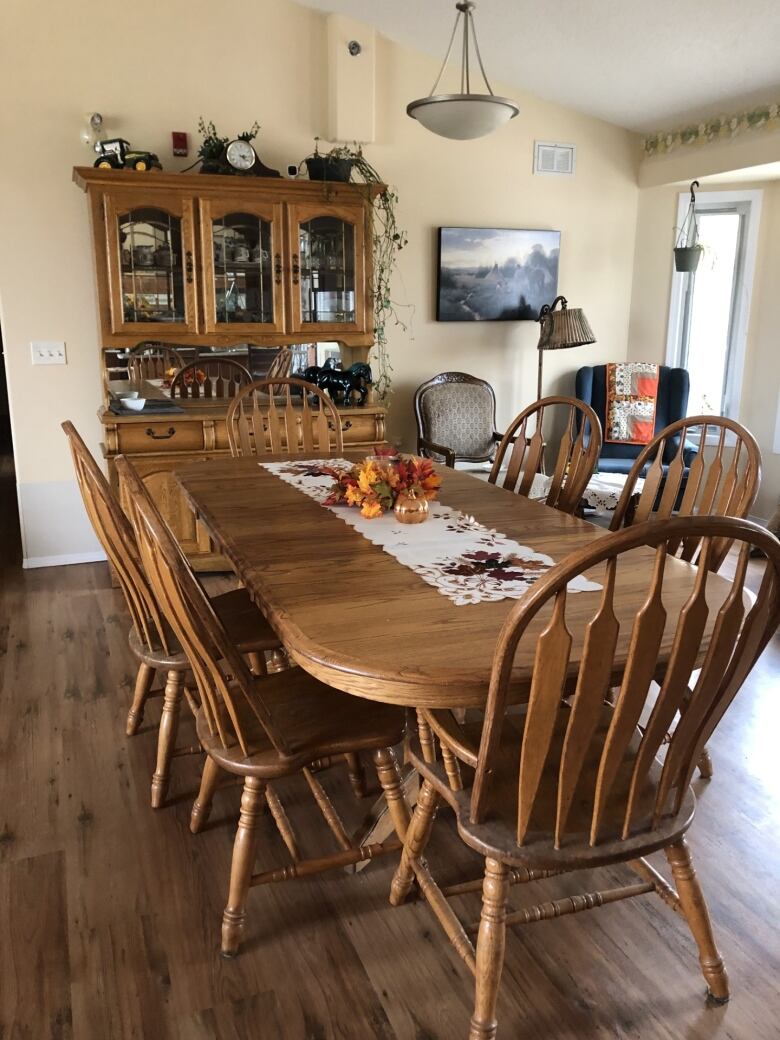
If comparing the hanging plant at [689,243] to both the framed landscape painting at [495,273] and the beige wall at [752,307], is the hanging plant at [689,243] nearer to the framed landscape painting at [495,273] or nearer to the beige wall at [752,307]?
the beige wall at [752,307]

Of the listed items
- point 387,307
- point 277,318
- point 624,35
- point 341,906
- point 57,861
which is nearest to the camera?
point 341,906

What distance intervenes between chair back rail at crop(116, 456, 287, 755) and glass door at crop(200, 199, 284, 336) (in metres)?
2.54

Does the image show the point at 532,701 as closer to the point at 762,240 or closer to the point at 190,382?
the point at 190,382

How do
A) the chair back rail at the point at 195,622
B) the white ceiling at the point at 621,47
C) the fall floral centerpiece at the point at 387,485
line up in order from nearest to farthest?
the chair back rail at the point at 195,622 < the fall floral centerpiece at the point at 387,485 < the white ceiling at the point at 621,47

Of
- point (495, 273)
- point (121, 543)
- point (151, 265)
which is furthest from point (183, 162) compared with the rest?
point (121, 543)

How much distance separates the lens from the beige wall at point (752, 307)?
4.69 m

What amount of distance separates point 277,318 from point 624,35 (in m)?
2.01

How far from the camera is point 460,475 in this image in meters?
2.87

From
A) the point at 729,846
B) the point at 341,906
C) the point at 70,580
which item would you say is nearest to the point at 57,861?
the point at 341,906

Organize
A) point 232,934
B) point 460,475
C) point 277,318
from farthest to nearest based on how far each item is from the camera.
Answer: point 277,318 < point 460,475 < point 232,934

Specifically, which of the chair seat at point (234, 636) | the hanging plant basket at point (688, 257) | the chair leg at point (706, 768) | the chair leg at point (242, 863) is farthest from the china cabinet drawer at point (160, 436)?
the hanging plant basket at point (688, 257)

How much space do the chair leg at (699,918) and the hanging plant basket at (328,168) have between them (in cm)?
347

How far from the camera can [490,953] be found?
1.38m

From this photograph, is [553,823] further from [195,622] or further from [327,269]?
[327,269]
